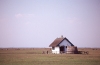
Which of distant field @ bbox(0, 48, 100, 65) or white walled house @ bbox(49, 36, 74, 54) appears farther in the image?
white walled house @ bbox(49, 36, 74, 54)

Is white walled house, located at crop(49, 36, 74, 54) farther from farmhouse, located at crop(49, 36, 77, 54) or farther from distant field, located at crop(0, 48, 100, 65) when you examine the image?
distant field, located at crop(0, 48, 100, 65)

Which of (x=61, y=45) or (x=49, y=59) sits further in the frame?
(x=61, y=45)

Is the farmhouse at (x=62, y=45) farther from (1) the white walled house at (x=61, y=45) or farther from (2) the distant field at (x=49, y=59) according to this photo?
(2) the distant field at (x=49, y=59)

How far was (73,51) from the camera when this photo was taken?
49750mm

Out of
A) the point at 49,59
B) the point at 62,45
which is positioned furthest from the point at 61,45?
the point at 49,59

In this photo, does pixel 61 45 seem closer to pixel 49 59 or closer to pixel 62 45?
pixel 62 45

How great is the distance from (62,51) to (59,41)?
9.88 feet

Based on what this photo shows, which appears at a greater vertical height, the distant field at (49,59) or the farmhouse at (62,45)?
the farmhouse at (62,45)

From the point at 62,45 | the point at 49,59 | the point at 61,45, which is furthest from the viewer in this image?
the point at 62,45

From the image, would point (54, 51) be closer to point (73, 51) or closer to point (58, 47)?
point (58, 47)

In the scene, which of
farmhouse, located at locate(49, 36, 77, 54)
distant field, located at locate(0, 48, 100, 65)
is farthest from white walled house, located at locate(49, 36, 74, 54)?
distant field, located at locate(0, 48, 100, 65)

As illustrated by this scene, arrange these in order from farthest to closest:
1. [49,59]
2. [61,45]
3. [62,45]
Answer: [62,45], [61,45], [49,59]

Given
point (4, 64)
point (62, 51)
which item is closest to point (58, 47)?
point (62, 51)

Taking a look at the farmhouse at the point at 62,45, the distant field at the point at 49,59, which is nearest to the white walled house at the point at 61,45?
the farmhouse at the point at 62,45
